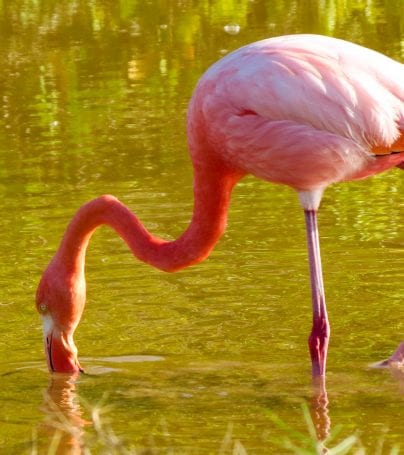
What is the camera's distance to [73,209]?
8273 millimetres

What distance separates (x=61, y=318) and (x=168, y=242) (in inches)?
22.7

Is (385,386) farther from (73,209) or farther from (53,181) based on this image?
(53,181)

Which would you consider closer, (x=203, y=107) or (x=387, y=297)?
(x=203, y=107)

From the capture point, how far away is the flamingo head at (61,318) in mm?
5926

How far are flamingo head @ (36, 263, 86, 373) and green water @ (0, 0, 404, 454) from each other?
3.9 inches

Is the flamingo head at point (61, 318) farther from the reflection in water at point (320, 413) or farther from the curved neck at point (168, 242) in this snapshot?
the reflection in water at point (320, 413)

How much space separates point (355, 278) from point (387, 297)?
0.35 metres

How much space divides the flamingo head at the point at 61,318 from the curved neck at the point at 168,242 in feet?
0.25

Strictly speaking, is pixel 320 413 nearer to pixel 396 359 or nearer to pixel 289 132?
pixel 396 359

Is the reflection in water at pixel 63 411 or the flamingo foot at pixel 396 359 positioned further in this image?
the flamingo foot at pixel 396 359

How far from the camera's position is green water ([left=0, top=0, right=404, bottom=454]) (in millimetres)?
5184

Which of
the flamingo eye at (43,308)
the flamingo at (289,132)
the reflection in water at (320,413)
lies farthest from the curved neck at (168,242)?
the reflection in water at (320,413)

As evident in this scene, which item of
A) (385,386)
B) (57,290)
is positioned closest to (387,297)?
(385,386)

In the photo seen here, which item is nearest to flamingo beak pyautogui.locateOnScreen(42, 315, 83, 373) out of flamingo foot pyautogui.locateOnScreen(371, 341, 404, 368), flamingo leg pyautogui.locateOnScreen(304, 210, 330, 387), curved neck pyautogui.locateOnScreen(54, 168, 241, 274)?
curved neck pyautogui.locateOnScreen(54, 168, 241, 274)
